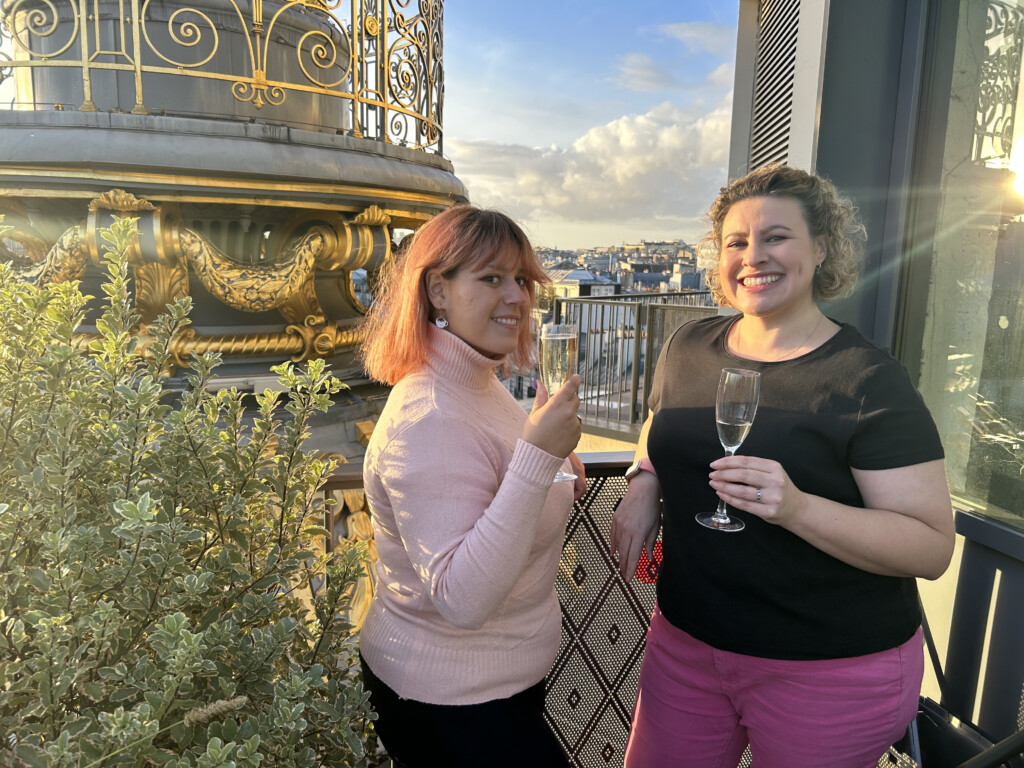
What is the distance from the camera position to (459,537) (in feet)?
3.68

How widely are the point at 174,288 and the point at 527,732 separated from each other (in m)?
3.68

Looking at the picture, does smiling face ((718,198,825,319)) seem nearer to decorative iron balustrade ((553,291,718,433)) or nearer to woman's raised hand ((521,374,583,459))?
woman's raised hand ((521,374,583,459))

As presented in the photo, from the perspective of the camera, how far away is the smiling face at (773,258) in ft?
4.65

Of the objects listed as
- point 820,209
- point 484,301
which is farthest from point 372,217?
point 820,209

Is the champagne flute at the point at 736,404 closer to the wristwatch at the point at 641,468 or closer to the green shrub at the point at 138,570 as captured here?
the wristwatch at the point at 641,468

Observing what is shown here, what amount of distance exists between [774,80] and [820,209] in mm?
2078

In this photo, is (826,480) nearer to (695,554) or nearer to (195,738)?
(695,554)

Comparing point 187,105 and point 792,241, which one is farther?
point 187,105

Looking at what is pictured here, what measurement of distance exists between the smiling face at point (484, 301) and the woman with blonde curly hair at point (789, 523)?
18.6 inches

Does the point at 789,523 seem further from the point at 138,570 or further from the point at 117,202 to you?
the point at 117,202

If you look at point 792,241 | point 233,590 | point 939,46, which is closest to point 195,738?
point 233,590

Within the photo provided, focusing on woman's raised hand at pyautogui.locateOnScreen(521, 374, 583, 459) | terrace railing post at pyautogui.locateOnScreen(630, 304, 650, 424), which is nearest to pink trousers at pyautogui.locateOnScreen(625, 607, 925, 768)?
woman's raised hand at pyautogui.locateOnScreen(521, 374, 583, 459)

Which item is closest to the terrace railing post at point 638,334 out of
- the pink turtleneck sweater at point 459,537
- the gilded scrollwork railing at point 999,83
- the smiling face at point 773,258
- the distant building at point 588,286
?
the distant building at point 588,286

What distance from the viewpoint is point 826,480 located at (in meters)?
1.29
